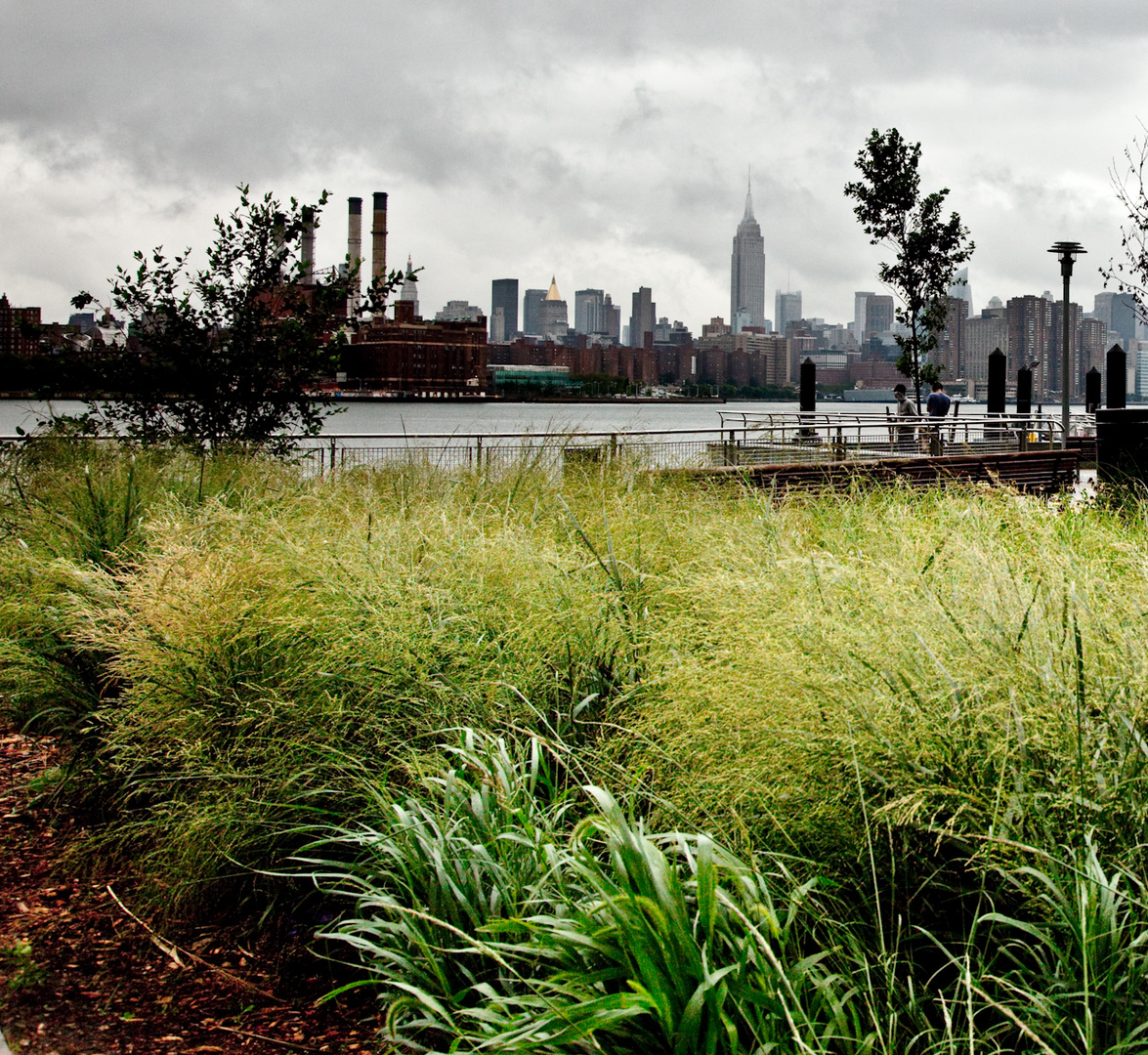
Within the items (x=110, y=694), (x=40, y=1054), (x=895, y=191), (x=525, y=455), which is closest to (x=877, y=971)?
(x=40, y=1054)

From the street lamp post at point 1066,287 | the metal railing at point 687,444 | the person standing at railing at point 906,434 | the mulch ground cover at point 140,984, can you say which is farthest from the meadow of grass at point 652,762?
the street lamp post at point 1066,287

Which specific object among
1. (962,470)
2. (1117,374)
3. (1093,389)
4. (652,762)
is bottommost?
(652,762)

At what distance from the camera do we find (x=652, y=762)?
11.8 ft

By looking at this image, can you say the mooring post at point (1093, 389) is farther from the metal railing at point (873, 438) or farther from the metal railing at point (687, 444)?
the metal railing at point (873, 438)

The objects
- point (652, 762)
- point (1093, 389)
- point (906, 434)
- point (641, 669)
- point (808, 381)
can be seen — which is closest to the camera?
point (652, 762)

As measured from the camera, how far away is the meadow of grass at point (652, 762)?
97.7 inches

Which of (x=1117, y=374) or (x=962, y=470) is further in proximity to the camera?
(x=1117, y=374)

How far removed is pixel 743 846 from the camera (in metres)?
2.93

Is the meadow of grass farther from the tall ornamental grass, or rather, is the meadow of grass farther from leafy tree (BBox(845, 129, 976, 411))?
leafy tree (BBox(845, 129, 976, 411))

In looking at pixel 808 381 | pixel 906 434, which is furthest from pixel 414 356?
pixel 808 381

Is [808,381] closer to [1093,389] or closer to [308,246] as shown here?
[1093,389]

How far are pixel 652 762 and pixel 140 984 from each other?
167cm

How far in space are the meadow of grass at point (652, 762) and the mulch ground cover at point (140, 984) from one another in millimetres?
154

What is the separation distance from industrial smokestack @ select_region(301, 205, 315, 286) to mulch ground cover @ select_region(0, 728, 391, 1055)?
8.74 meters
